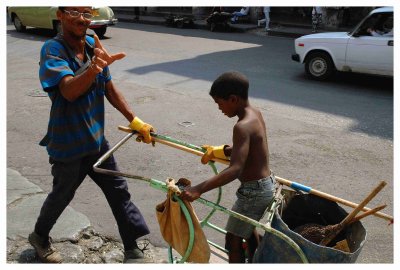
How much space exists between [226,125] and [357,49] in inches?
156

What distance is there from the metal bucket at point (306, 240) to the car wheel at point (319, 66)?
272 inches

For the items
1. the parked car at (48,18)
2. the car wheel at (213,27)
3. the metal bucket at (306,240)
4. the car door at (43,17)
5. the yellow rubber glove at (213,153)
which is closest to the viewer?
the metal bucket at (306,240)

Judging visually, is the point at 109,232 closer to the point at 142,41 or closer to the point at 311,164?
the point at 311,164

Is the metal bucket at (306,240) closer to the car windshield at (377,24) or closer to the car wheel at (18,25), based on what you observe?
the car windshield at (377,24)

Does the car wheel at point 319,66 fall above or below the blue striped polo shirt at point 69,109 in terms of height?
below

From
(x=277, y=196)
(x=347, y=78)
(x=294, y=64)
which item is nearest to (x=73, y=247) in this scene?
(x=277, y=196)

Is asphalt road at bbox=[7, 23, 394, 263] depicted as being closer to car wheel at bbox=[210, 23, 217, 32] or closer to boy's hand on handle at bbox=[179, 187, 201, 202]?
boy's hand on handle at bbox=[179, 187, 201, 202]

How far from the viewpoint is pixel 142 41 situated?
48.3 ft

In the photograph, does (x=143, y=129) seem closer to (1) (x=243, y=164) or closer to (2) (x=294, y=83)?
(1) (x=243, y=164)

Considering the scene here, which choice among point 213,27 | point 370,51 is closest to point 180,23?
point 213,27

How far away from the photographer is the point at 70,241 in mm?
3797

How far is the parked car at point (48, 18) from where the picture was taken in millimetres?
15204

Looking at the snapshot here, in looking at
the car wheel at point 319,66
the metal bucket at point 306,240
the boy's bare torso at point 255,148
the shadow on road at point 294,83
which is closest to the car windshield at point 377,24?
the car wheel at point 319,66

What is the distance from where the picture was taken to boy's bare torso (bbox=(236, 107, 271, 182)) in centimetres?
269
